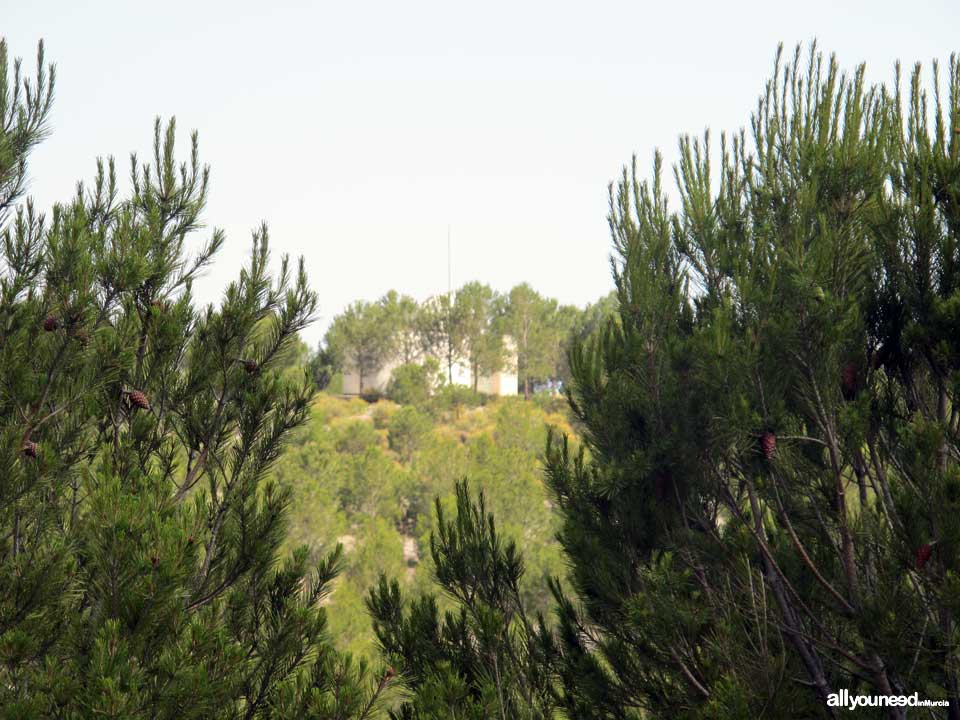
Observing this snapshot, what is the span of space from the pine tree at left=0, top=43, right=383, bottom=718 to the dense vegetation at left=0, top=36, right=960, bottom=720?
19mm

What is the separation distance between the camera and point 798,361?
5.59 meters

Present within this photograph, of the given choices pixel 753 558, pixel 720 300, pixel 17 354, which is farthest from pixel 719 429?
pixel 17 354

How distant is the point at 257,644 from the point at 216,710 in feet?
2.23

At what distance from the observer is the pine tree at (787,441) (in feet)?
16.5

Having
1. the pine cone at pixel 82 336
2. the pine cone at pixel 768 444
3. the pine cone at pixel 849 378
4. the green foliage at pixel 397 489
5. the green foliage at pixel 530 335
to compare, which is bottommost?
the green foliage at pixel 397 489

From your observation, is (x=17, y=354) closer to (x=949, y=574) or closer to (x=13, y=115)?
(x=13, y=115)

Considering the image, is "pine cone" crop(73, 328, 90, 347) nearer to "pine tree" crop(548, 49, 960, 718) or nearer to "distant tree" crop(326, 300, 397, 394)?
"pine tree" crop(548, 49, 960, 718)

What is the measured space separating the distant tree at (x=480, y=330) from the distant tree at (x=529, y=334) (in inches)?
48.6

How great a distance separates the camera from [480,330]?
6212 cm

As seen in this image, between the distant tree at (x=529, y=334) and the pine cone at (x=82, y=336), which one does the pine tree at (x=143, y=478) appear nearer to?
the pine cone at (x=82, y=336)


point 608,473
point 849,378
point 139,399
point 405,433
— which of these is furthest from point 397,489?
point 849,378

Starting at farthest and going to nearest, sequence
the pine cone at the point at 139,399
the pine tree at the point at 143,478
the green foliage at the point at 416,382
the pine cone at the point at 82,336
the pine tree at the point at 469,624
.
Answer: the green foliage at the point at 416,382, the pine tree at the point at 469,624, the pine cone at the point at 139,399, the pine cone at the point at 82,336, the pine tree at the point at 143,478

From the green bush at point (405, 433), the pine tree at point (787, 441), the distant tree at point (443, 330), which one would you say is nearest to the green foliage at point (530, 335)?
the distant tree at point (443, 330)

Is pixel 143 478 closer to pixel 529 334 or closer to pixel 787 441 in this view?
pixel 787 441
